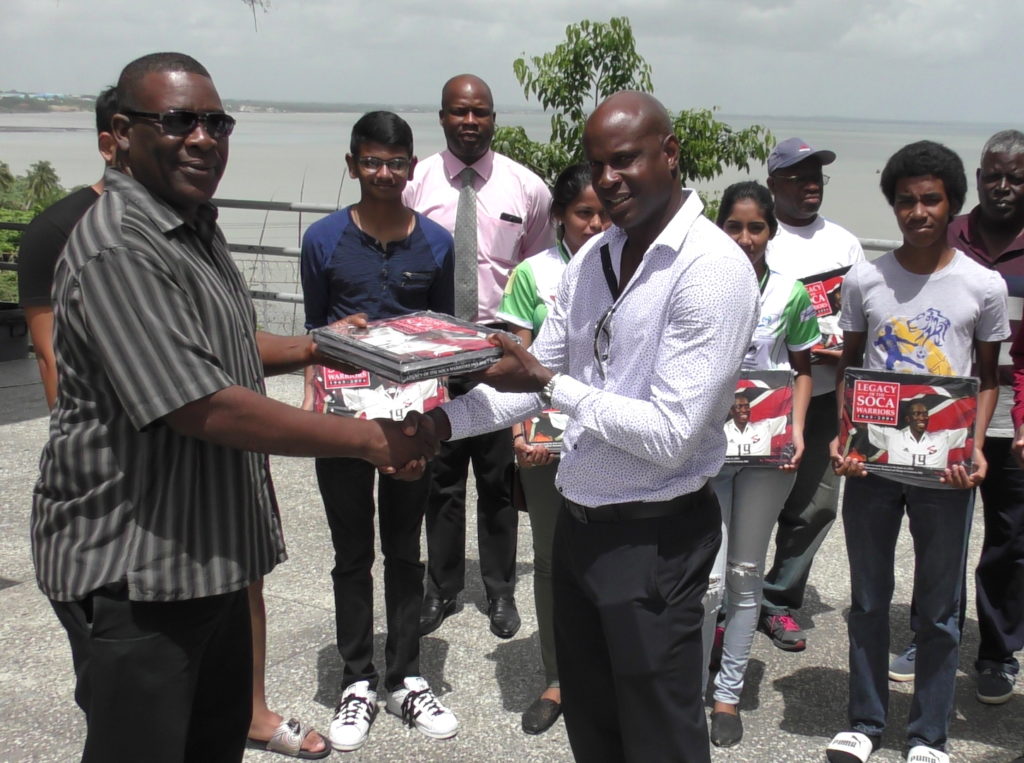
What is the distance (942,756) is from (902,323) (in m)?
1.55

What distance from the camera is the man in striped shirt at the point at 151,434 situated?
2.32 metres

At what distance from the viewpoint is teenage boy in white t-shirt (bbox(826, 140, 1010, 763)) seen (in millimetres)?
3758

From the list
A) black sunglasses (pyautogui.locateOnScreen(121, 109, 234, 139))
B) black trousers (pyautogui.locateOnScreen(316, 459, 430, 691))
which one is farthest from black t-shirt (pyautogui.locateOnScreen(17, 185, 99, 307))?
black sunglasses (pyautogui.locateOnScreen(121, 109, 234, 139))

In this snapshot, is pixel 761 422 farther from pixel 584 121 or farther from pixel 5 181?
pixel 5 181

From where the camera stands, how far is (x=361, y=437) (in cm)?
277

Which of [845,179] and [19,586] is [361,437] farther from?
[845,179]

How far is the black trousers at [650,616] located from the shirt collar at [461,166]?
282 cm

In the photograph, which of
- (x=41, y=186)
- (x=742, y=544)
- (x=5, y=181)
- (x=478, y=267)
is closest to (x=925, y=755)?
(x=742, y=544)

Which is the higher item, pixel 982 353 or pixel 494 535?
pixel 982 353

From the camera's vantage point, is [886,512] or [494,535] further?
[494,535]

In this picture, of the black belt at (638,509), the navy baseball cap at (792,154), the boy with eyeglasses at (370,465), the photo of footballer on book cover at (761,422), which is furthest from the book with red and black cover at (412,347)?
the navy baseball cap at (792,154)

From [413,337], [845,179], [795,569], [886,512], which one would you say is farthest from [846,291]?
[845,179]

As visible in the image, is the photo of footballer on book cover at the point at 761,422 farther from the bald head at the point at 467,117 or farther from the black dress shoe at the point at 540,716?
the bald head at the point at 467,117

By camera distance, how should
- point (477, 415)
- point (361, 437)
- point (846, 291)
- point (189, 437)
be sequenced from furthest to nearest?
point (846, 291) < point (477, 415) < point (361, 437) < point (189, 437)
